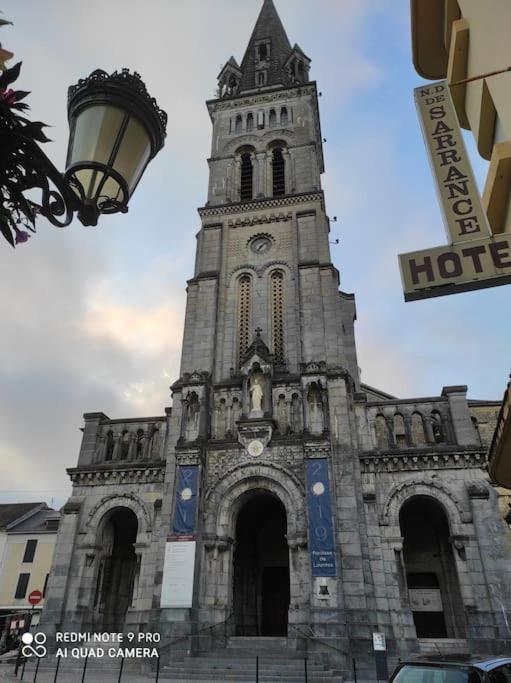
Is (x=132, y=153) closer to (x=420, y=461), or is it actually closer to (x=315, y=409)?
(x=315, y=409)

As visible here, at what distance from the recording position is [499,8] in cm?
497

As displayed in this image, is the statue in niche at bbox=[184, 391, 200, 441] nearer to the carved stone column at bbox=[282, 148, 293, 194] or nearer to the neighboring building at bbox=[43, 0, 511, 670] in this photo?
the neighboring building at bbox=[43, 0, 511, 670]

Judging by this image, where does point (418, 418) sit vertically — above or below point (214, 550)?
above

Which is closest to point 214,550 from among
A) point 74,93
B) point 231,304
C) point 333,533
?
point 333,533

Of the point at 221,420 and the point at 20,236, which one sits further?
the point at 221,420

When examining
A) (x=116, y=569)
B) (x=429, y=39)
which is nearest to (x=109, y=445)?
(x=116, y=569)

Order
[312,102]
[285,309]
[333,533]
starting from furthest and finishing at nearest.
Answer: [312,102], [285,309], [333,533]

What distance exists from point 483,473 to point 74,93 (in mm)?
21196

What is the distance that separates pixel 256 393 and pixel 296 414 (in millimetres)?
2064

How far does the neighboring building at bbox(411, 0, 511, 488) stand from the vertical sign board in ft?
48.4

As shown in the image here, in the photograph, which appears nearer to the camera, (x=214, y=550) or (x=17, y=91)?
(x=17, y=91)

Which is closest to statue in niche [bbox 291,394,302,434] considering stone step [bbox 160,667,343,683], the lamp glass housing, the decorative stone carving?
the decorative stone carving

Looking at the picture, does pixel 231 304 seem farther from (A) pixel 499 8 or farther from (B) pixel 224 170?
(A) pixel 499 8

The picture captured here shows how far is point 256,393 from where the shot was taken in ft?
76.7
